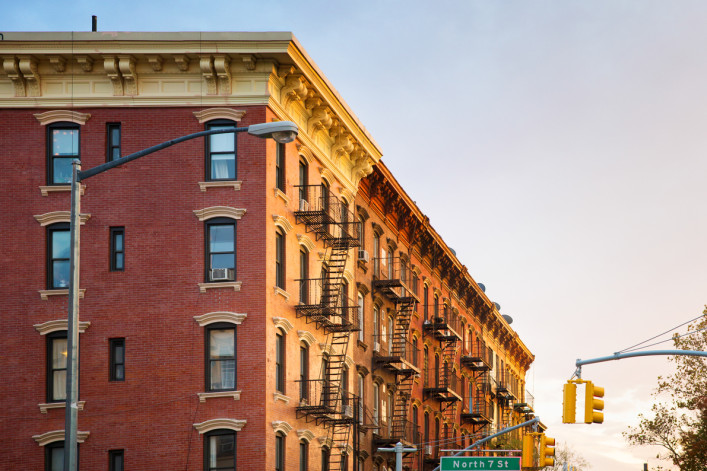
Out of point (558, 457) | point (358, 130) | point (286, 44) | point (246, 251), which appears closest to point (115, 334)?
point (246, 251)

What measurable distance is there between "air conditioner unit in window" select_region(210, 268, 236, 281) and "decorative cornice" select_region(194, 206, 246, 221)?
1816mm

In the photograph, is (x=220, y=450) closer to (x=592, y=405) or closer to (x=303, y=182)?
(x=303, y=182)

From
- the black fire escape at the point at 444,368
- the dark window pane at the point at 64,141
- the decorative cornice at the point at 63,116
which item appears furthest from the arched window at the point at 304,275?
the black fire escape at the point at 444,368

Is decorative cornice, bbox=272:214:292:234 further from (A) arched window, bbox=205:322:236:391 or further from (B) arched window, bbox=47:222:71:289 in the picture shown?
(B) arched window, bbox=47:222:71:289

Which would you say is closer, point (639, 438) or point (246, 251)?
point (246, 251)

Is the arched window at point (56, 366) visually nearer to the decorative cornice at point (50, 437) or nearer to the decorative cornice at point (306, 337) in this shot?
the decorative cornice at point (50, 437)

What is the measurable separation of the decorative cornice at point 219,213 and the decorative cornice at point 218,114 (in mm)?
3142

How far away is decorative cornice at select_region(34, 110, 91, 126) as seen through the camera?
3978 centimetres

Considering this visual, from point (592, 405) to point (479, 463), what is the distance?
15.3 meters

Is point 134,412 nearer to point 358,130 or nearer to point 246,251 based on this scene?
point 246,251

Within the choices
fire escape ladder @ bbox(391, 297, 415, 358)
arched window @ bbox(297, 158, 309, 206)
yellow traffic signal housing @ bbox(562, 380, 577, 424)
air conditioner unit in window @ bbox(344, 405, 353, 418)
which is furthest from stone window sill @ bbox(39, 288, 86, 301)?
fire escape ladder @ bbox(391, 297, 415, 358)

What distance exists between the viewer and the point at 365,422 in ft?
171

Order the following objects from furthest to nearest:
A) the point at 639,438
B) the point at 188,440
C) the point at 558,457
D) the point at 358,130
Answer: the point at 558,457, the point at 639,438, the point at 358,130, the point at 188,440

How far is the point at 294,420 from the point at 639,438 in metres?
34.8
